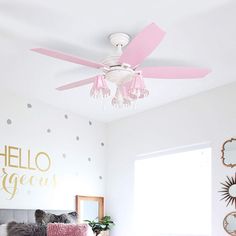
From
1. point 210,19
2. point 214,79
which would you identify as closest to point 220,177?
point 214,79

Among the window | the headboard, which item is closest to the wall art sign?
the headboard

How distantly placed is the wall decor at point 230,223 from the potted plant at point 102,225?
4.76 ft

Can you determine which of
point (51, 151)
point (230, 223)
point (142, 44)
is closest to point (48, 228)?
point (51, 151)

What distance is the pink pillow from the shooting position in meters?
3.26

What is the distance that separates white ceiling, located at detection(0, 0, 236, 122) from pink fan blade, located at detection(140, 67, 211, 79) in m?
0.26

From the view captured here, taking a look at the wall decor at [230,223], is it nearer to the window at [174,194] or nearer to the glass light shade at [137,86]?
the window at [174,194]

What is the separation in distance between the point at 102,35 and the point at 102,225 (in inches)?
93.2

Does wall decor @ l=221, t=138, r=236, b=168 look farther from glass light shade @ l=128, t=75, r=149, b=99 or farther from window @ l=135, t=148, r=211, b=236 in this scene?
glass light shade @ l=128, t=75, r=149, b=99

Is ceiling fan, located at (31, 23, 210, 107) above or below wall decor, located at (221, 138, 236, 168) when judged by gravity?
above

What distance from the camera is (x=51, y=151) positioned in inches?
164

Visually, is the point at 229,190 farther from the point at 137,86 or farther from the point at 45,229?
the point at 45,229

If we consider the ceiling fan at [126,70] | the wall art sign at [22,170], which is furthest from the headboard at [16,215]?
the ceiling fan at [126,70]

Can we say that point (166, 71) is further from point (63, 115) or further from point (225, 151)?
point (63, 115)

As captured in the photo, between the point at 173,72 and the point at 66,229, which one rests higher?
the point at 173,72
